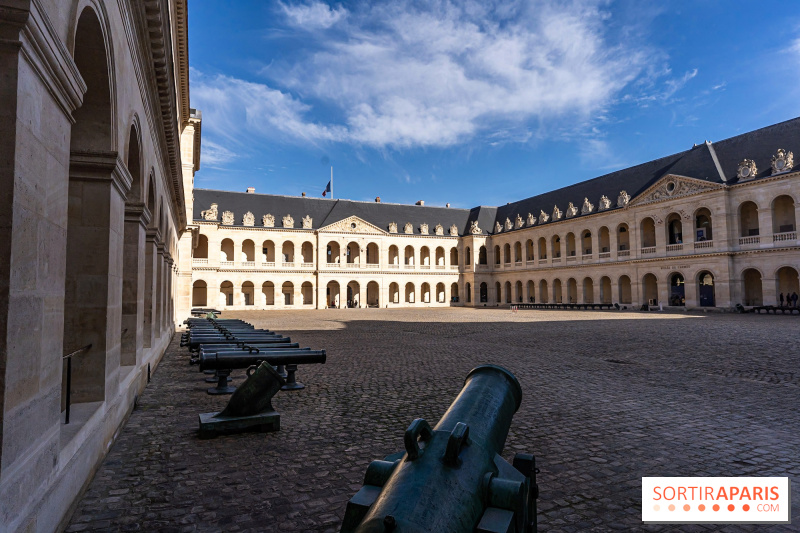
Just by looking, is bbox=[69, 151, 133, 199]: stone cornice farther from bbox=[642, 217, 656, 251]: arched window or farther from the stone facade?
bbox=[642, 217, 656, 251]: arched window

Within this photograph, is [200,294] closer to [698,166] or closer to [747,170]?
[698,166]

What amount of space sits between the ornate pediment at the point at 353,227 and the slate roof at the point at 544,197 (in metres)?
0.87

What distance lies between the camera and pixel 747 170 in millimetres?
33594

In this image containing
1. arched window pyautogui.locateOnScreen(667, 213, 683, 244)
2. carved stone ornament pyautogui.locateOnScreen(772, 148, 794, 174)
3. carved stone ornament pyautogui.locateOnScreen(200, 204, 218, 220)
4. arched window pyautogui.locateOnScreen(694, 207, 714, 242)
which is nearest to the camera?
carved stone ornament pyautogui.locateOnScreen(772, 148, 794, 174)

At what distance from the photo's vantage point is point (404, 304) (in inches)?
2314

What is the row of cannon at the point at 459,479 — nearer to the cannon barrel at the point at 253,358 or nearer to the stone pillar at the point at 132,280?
the cannon barrel at the point at 253,358

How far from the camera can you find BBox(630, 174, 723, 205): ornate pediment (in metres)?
36.0

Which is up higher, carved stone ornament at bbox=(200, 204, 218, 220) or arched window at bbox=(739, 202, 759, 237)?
carved stone ornament at bbox=(200, 204, 218, 220)

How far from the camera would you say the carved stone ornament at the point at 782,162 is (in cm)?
3114

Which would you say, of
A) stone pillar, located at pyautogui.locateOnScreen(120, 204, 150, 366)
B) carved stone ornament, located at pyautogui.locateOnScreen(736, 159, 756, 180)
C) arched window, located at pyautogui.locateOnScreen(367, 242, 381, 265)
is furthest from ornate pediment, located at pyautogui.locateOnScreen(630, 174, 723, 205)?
stone pillar, located at pyautogui.locateOnScreen(120, 204, 150, 366)

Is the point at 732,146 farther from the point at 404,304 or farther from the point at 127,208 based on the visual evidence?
the point at 127,208

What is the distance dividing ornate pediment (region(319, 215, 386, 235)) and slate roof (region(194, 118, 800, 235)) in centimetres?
87

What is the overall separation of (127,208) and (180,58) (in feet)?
33.5

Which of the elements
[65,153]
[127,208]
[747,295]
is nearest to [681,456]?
[65,153]
